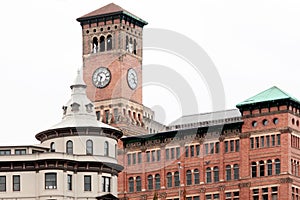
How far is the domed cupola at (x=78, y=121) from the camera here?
14312 centimetres

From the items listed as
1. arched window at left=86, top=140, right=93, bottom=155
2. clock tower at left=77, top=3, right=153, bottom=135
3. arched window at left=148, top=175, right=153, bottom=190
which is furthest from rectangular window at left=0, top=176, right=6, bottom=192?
clock tower at left=77, top=3, right=153, bottom=135

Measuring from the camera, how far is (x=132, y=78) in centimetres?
18375

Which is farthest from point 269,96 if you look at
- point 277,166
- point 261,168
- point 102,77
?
point 102,77

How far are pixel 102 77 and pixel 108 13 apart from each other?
10.1 m

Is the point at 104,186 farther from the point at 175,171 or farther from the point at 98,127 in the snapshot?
the point at 175,171

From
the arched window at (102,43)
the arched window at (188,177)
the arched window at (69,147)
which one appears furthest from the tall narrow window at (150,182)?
the arched window at (69,147)

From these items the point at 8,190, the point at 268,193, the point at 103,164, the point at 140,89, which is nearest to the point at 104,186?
the point at 103,164

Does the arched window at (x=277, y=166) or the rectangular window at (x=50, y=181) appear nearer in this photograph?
the rectangular window at (x=50, y=181)

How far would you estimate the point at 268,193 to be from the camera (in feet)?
524

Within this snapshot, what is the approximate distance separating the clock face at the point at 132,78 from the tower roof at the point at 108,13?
26.9 feet

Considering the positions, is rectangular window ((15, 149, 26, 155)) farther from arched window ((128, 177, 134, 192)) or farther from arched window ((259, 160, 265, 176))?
arched window ((259, 160, 265, 176))

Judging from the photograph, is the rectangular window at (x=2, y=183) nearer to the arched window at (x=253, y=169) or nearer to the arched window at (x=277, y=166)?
the arched window at (x=253, y=169)

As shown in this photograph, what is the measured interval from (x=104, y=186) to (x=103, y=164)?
269 cm

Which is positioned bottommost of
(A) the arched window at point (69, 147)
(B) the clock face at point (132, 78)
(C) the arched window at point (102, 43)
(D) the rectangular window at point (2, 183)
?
(D) the rectangular window at point (2, 183)
